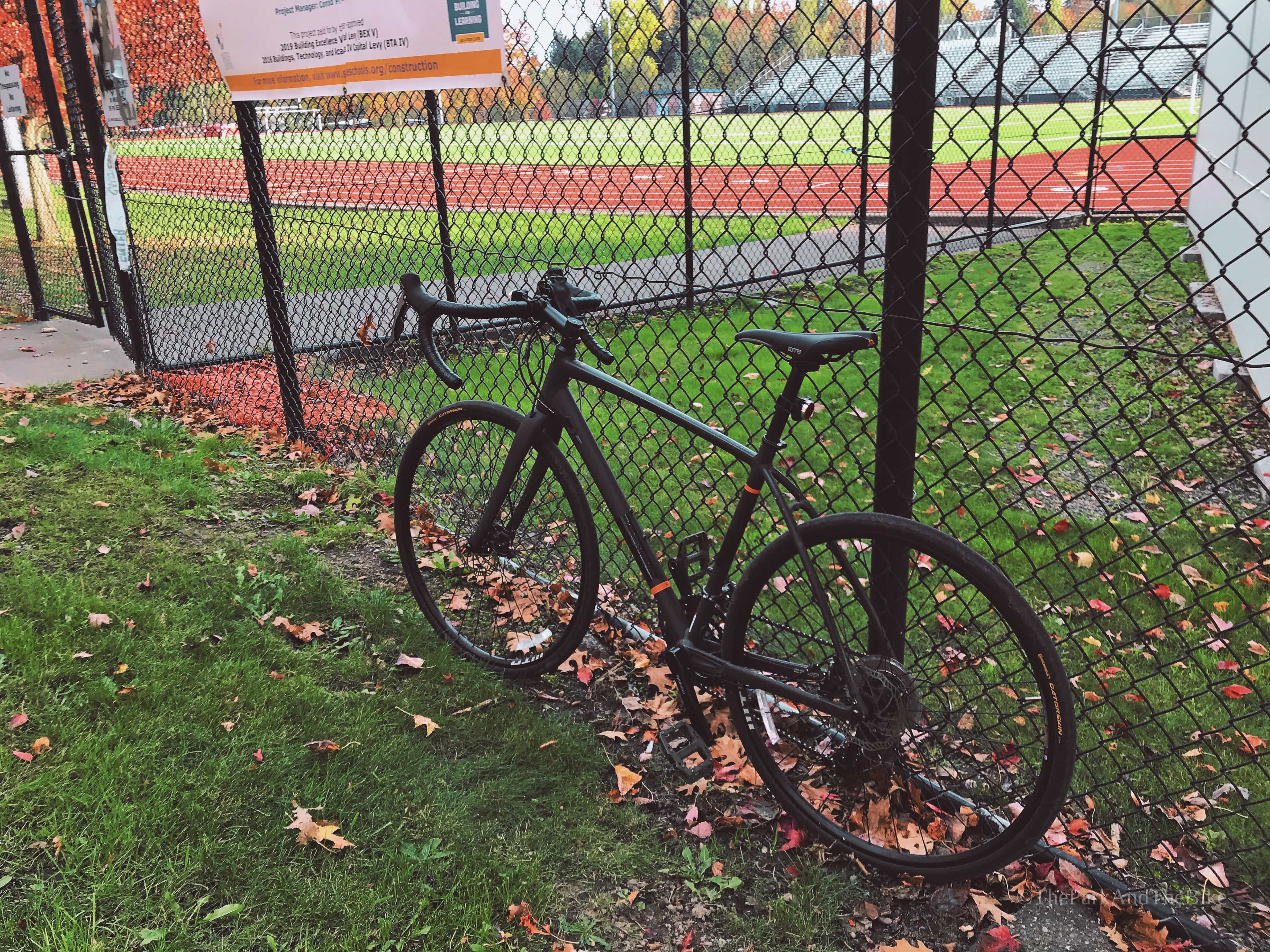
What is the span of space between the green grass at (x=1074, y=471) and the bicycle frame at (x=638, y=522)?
7.9 inches

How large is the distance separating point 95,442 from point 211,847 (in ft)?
11.6

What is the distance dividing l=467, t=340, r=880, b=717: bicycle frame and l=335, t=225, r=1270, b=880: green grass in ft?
0.66

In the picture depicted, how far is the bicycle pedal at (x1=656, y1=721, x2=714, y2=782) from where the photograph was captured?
2.74m

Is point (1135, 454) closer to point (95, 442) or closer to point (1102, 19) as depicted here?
point (1102, 19)

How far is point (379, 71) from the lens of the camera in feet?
12.8

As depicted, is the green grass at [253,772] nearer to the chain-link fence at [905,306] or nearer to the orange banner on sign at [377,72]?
the chain-link fence at [905,306]

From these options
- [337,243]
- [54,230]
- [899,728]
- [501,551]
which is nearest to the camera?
[899,728]

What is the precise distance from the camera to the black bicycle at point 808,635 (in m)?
2.20

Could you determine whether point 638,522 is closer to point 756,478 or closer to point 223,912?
point 756,478

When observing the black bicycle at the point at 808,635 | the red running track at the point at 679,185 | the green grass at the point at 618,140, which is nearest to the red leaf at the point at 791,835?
the black bicycle at the point at 808,635

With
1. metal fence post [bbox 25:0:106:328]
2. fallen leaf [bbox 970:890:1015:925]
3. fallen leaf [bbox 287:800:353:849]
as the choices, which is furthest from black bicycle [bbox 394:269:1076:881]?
metal fence post [bbox 25:0:106:328]

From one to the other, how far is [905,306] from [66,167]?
8.23 meters

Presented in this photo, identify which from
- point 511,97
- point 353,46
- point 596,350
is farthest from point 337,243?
point 596,350

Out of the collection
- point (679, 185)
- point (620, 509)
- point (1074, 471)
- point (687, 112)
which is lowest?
point (1074, 471)
